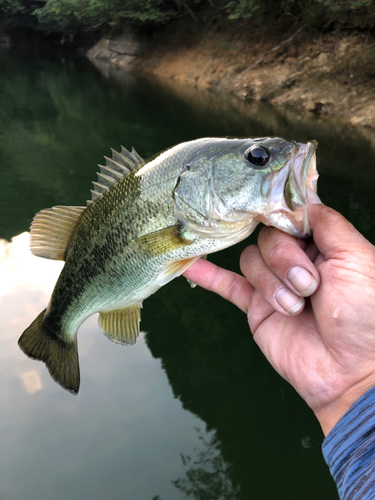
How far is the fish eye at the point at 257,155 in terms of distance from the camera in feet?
6.24

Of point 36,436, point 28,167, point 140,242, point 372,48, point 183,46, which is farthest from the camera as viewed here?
point 183,46

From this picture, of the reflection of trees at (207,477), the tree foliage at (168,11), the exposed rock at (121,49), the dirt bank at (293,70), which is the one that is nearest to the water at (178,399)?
the reflection of trees at (207,477)

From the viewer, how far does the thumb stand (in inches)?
75.8

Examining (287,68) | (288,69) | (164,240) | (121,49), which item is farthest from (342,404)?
(121,49)

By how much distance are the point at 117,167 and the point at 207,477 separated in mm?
2872

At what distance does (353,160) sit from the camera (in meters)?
10.4

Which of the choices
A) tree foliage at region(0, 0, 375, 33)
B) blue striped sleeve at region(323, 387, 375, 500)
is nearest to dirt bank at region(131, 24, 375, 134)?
tree foliage at region(0, 0, 375, 33)

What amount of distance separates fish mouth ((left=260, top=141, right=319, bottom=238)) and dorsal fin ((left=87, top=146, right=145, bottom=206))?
0.87m

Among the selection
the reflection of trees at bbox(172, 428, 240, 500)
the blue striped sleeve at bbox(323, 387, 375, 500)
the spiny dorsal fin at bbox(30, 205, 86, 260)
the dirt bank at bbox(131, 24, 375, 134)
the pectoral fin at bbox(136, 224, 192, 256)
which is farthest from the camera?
the dirt bank at bbox(131, 24, 375, 134)

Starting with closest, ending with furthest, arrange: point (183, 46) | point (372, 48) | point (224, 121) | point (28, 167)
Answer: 1. point (28, 167)
2. point (224, 121)
3. point (372, 48)
4. point (183, 46)

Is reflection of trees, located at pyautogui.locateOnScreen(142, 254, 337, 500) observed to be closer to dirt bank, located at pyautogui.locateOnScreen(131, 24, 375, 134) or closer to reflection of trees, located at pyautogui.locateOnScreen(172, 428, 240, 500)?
reflection of trees, located at pyautogui.locateOnScreen(172, 428, 240, 500)

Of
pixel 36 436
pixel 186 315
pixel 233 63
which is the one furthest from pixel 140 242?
pixel 233 63

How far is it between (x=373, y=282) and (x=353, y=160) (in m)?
9.56

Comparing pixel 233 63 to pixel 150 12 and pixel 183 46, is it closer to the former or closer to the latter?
pixel 183 46
